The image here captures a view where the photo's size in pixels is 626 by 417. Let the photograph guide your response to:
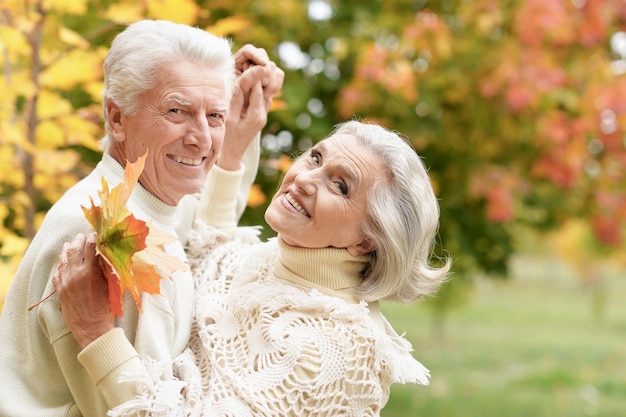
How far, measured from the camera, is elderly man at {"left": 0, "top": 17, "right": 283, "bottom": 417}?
1.82 meters

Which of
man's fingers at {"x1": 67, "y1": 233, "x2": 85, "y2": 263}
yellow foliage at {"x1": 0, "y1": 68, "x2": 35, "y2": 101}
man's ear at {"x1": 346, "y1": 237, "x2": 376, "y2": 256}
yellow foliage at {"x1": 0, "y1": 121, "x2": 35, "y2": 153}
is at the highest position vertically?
man's fingers at {"x1": 67, "y1": 233, "x2": 85, "y2": 263}

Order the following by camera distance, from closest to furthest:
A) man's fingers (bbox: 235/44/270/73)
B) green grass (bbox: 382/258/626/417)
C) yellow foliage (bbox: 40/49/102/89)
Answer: man's fingers (bbox: 235/44/270/73) < yellow foliage (bbox: 40/49/102/89) < green grass (bbox: 382/258/626/417)

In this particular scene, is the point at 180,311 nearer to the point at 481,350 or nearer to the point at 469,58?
the point at 469,58

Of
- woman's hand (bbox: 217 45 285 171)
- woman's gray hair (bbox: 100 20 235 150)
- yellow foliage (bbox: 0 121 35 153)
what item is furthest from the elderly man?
yellow foliage (bbox: 0 121 35 153)

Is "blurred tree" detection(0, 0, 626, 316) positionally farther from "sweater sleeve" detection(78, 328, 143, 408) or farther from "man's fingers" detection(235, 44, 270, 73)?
"sweater sleeve" detection(78, 328, 143, 408)

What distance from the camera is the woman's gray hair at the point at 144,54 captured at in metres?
1.87

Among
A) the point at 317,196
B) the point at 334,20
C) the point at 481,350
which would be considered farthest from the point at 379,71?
the point at 481,350

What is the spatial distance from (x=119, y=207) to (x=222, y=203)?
2.71 feet

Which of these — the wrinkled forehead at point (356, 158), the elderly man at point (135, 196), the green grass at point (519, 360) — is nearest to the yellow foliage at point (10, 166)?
the elderly man at point (135, 196)

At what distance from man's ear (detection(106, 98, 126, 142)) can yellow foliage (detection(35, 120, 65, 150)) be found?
1041mm

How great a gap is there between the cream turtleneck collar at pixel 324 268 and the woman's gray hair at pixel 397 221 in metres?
0.04

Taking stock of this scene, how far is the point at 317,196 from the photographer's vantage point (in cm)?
193

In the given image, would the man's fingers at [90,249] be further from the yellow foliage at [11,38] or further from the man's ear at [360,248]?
the yellow foliage at [11,38]

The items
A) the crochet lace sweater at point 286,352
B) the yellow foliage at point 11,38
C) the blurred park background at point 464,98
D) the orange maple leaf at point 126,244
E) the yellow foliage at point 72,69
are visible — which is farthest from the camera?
the blurred park background at point 464,98
